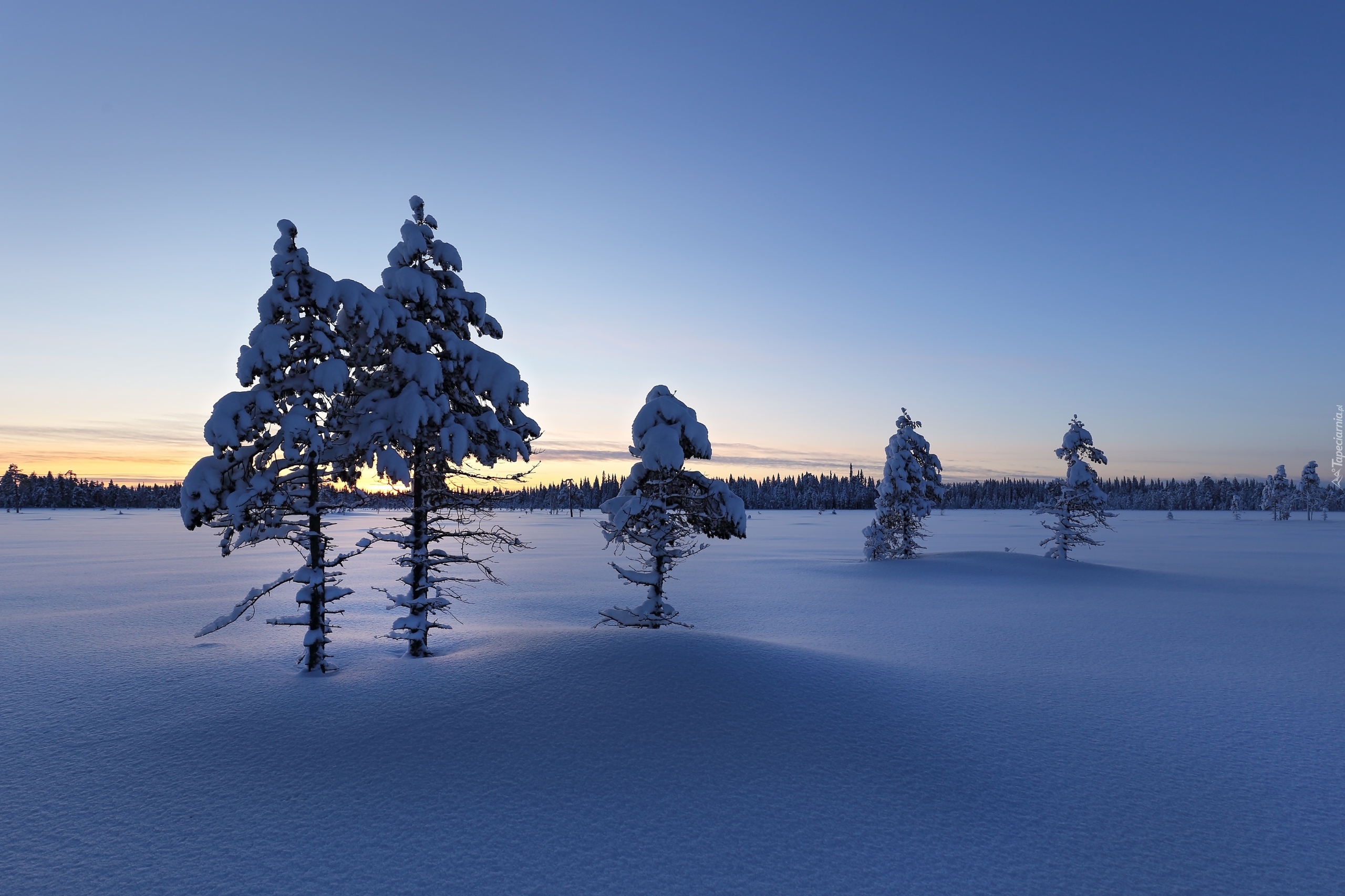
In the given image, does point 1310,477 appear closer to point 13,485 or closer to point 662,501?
point 662,501

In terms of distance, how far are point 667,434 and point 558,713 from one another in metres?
8.50

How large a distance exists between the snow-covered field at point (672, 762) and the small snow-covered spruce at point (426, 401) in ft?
8.74

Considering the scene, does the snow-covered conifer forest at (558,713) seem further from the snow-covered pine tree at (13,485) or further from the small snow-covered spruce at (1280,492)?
the snow-covered pine tree at (13,485)

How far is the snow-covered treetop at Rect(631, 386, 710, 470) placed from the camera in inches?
666

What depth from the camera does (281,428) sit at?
12086 millimetres

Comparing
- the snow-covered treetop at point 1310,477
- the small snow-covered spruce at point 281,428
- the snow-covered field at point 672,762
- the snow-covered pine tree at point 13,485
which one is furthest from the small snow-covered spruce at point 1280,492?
the snow-covered pine tree at point 13,485

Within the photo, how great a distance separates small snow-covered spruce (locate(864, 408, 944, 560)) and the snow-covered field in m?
20.8

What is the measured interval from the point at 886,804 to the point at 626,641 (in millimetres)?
6732

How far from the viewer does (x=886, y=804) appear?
7.80m

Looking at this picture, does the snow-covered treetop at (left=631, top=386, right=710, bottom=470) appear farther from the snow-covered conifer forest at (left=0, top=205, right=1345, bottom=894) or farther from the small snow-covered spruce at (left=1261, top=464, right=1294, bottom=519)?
the small snow-covered spruce at (left=1261, top=464, right=1294, bottom=519)

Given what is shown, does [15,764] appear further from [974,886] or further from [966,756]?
[966,756]

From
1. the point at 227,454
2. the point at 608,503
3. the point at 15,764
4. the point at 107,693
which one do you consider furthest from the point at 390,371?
the point at 15,764

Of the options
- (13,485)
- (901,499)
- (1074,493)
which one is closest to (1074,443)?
(1074,493)

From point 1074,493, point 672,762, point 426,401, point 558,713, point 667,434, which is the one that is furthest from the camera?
point 1074,493
